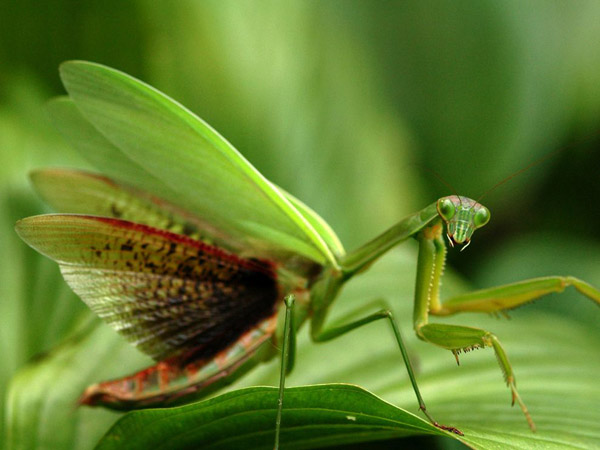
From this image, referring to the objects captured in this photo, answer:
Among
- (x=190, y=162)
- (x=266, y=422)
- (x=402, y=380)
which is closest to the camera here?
(x=266, y=422)

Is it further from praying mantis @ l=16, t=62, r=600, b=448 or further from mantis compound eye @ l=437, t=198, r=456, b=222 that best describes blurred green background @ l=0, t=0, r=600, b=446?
mantis compound eye @ l=437, t=198, r=456, b=222

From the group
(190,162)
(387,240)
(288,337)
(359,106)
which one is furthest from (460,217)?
(359,106)

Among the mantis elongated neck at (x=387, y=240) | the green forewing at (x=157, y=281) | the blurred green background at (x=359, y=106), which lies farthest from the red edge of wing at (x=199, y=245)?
the blurred green background at (x=359, y=106)

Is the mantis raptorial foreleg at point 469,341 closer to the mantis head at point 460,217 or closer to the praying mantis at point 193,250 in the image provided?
the praying mantis at point 193,250

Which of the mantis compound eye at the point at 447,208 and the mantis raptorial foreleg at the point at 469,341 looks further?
the mantis compound eye at the point at 447,208

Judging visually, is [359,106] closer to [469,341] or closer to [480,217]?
[480,217]

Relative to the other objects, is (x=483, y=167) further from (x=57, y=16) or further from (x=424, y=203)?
(x=57, y=16)

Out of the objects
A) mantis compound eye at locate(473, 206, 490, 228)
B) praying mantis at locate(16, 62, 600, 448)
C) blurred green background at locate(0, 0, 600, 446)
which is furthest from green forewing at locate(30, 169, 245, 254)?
mantis compound eye at locate(473, 206, 490, 228)
